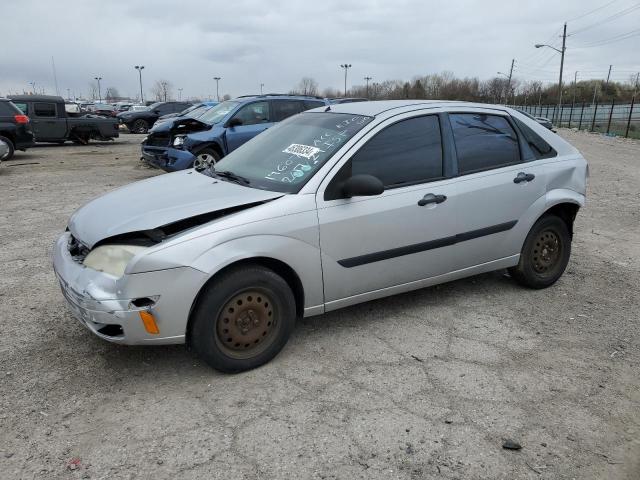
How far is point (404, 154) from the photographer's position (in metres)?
3.95

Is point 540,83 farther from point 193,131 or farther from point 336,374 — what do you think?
point 336,374

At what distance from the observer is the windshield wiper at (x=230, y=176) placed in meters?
3.80

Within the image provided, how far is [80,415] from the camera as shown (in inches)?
115

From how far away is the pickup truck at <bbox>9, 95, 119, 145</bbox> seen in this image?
56.1ft

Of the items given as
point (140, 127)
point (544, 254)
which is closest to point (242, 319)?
point (544, 254)

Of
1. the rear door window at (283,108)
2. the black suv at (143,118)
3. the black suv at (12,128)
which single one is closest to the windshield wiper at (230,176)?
the rear door window at (283,108)

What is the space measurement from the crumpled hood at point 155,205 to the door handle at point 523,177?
213cm

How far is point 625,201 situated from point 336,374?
7.87m

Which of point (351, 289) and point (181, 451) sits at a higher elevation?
point (351, 289)

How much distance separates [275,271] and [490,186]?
193cm

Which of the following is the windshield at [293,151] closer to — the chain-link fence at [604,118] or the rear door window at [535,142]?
the rear door window at [535,142]

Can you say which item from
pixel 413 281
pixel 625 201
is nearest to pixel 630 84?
pixel 625 201

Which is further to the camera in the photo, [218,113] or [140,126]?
[140,126]

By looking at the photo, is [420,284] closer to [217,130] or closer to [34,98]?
[217,130]
